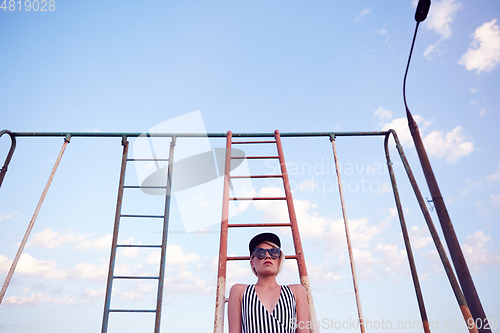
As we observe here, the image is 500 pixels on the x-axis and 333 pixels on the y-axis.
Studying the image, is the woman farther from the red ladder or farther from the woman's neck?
the red ladder

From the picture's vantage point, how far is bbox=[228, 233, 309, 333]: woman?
2.46m

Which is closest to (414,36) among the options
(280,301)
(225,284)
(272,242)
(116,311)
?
→ (272,242)

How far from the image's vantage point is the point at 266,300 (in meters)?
2.55

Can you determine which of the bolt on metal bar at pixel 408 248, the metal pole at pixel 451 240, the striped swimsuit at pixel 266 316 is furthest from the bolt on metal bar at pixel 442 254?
the striped swimsuit at pixel 266 316

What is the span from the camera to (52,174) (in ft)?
13.5

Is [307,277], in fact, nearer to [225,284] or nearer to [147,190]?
[225,284]

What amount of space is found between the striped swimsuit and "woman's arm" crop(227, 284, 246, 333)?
34 millimetres

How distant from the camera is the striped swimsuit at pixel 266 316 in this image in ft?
7.98

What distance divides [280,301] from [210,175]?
8.03 feet

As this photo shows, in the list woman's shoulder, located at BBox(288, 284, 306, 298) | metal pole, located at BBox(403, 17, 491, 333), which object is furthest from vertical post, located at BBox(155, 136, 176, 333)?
metal pole, located at BBox(403, 17, 491, 333)

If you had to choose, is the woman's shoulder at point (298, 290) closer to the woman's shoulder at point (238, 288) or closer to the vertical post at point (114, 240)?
the woman's shoulder at point (238, 288)

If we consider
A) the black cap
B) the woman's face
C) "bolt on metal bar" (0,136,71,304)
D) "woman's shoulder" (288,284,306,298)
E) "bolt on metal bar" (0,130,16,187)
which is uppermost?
"bolt on metal bar" (0,130,16,187)

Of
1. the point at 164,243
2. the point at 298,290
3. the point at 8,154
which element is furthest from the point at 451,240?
the point at 8,154

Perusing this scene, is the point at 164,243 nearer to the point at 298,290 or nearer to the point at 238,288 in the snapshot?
the point at 238,288
